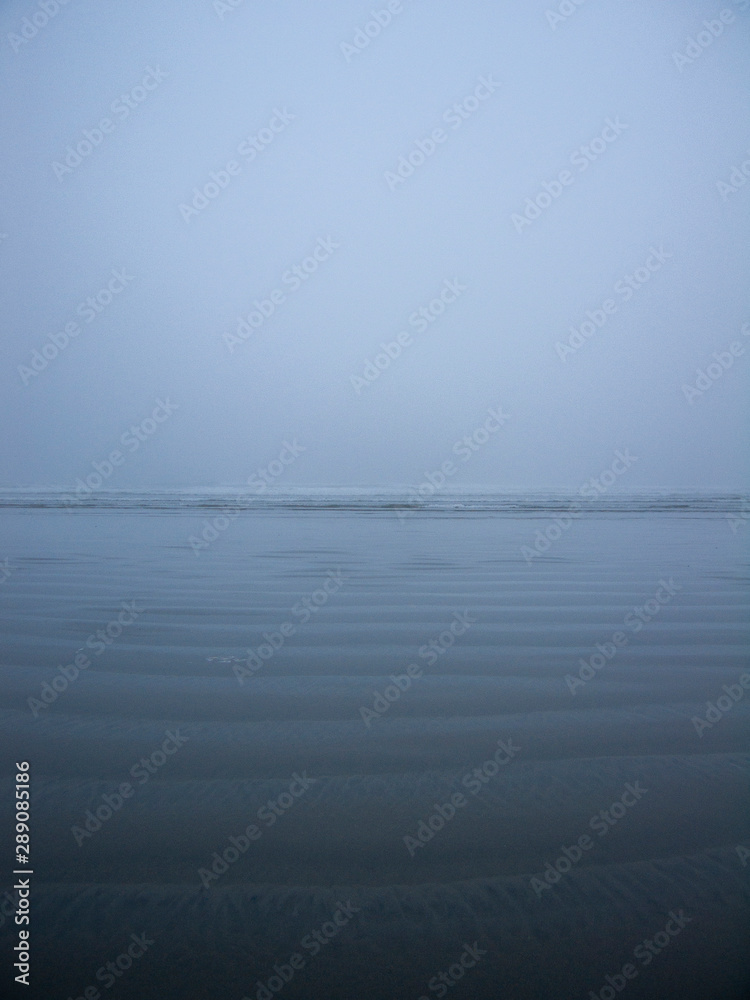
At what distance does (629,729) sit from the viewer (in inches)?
110

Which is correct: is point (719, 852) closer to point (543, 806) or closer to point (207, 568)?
point (543, 806)

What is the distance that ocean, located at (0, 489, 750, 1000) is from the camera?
60.4 inches

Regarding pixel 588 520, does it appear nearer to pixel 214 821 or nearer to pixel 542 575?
pixel 542 575

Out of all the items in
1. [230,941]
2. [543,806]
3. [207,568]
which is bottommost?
[207,568]

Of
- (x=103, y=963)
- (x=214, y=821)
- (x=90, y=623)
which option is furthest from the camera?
(x=90, y=623)

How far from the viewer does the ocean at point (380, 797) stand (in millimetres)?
1534

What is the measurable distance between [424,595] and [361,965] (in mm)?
4268

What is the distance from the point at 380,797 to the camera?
2.21 meters

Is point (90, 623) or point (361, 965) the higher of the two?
point (361, 965)

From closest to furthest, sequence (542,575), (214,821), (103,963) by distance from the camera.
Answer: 1. (103,963)
2. (214,821)
3. (542,575)

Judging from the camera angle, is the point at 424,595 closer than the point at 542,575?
Yes

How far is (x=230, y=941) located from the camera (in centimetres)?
158

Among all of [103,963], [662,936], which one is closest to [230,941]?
[103,963]

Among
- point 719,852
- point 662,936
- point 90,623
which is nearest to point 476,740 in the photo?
point 719,852
